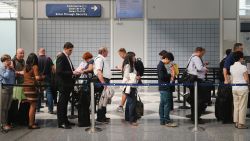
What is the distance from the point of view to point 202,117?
9266 mm

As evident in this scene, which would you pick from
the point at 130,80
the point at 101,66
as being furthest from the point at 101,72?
the point at 130,80

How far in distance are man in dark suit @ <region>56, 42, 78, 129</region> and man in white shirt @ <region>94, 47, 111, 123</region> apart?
0.57 metres

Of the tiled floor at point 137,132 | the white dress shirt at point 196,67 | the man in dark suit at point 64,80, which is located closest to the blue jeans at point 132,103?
the tiled floor at point 137,132

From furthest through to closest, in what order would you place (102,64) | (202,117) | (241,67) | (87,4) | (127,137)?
(87,4), (202,117), (102,64), (241,67), (127,137)

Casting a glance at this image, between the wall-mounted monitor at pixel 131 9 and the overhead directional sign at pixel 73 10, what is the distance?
2.60 ft

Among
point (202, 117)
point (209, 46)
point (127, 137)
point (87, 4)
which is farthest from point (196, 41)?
point (127, 137)

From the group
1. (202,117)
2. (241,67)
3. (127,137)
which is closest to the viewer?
(127,137)

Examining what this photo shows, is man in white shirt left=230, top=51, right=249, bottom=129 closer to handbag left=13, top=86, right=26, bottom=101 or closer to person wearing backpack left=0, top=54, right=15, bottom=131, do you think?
handbag left=13, top=86, right=26, bottom=101

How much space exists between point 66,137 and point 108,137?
28.8 inches

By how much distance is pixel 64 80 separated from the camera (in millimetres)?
8039

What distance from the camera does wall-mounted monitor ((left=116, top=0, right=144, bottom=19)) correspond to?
51.6 feet

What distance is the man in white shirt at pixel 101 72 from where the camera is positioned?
8422 millimetres

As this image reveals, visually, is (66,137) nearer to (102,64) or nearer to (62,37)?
(102,64)

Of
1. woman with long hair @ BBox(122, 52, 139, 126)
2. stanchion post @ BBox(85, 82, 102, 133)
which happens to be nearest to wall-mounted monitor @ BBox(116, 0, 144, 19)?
woman with long hair @ BBox(122, 52, 139, 126)
